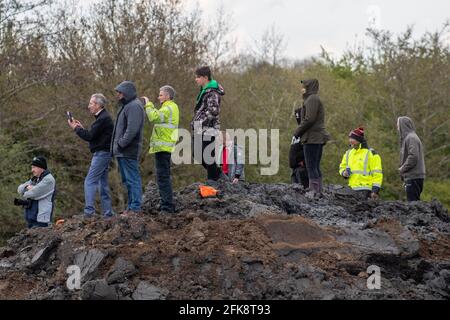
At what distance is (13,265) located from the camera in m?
10.2

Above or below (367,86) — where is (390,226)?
below

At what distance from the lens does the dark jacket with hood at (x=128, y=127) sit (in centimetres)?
1059

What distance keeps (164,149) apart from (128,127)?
56 centimetres

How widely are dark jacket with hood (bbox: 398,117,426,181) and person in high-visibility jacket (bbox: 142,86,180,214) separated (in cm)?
429

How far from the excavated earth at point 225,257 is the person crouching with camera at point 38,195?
2.50 ft

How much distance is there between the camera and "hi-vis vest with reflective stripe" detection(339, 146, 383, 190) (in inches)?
548

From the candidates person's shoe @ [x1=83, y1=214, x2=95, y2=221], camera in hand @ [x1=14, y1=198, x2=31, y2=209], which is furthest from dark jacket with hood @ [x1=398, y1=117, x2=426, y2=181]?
camera in hand @ [x1=14, y1=198, x2=31, y2=209]

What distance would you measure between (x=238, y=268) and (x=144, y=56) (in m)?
16.5

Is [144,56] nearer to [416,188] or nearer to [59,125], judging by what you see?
[59,125]

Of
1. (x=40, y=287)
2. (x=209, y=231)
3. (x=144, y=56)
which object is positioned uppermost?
(x=144, y=56)

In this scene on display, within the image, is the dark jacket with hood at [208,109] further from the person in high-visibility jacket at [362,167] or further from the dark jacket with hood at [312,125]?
the person in high-visibility jacket at [362,167]

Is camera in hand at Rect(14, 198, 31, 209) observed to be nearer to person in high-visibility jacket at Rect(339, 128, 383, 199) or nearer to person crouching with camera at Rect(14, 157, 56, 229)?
person crouching with camera at Rect(14, 157, 56, 229)

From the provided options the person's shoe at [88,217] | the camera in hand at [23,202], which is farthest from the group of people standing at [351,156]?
the camera in hand at [23,202]

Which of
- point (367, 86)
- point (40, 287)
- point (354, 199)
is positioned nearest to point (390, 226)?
point (354, 199)
